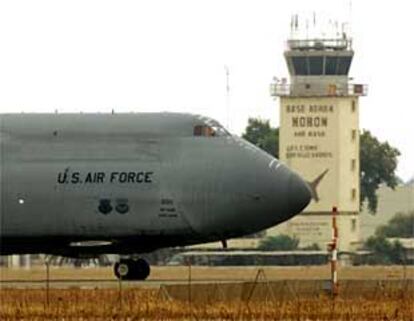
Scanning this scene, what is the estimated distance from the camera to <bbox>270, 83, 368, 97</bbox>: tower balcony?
407 feet

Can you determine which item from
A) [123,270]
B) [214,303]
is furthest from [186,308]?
[123,270]

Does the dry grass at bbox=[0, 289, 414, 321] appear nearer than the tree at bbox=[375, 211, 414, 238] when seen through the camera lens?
Yes

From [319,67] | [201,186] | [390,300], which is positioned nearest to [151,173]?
[201,186]

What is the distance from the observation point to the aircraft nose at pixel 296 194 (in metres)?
56.0

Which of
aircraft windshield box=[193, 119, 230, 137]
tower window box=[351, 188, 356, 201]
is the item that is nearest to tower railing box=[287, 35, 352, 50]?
tower window box=[351, 188, 356, 201]

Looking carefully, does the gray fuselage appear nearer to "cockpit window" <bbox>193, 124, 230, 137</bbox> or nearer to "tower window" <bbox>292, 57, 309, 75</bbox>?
"cockpit window" <bbox>193, 124, 230, 137</bbox>

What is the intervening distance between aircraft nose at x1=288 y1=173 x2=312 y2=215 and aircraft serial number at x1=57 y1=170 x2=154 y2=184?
12.6 ft

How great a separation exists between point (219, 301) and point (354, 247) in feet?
217

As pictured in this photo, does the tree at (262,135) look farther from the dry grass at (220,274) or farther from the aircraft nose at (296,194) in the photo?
the aircraft nose at (296,194)

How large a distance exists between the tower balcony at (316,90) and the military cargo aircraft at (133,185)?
67423mm

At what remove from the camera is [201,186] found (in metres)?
55.8

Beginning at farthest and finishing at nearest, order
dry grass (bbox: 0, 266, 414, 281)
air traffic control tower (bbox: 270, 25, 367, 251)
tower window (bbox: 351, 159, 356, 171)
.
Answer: tower window (bbox: 351, 159, 356, 171)
air traffic control tower (bbox: 270, 25, 367, 251)
dry grass (bbox: 0, 266, 414, 281)

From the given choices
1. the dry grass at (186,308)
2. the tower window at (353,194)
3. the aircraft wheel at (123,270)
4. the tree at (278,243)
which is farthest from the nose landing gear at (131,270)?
the tower window at (353,194)

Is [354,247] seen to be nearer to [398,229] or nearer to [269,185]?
[398,229]
